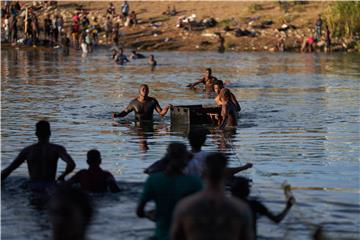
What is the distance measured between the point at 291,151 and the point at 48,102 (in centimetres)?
1262

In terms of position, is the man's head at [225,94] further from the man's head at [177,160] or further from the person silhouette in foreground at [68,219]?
the person silhouette in foreground at [68,219]

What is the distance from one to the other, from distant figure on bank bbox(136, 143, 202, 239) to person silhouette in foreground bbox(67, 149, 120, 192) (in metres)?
3.72

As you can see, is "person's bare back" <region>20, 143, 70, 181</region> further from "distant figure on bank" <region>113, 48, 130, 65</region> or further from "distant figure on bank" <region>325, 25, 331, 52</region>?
"distant figure on bank" <region>325, 25, 331, 52</region>

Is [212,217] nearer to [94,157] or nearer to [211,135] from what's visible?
[94,157]

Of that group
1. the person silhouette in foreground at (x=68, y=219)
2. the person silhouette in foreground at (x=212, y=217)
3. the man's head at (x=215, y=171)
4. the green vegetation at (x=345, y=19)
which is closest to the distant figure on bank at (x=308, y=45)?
the green vegetation at (x=345, y=19)

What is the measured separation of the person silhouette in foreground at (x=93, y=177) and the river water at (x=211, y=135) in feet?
0.58

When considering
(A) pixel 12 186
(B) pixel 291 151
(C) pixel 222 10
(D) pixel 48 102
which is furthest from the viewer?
(C) pixel 222 10

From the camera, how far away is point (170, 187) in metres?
8.80

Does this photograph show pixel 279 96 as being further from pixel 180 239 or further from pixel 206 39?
pixel 206 39

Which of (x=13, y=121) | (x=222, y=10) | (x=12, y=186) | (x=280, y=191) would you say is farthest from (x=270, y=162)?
(x=222, y=10)

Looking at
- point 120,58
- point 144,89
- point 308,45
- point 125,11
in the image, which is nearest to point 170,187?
point 144,89

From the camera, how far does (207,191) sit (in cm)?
693

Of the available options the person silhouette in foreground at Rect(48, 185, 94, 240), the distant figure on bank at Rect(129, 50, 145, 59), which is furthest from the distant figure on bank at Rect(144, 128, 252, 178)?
the distant figure on bank at Rect(129, 50, 145, 59)

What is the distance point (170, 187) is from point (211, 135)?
12.3m
